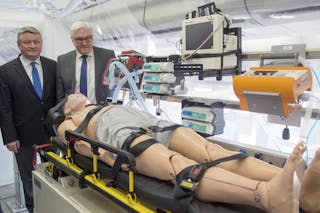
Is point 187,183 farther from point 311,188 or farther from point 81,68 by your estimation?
point 81,68

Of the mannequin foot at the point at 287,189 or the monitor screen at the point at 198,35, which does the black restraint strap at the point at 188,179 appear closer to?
the mannequin foot at the point at 287,189

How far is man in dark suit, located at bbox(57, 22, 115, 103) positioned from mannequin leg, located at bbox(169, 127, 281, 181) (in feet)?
4.29

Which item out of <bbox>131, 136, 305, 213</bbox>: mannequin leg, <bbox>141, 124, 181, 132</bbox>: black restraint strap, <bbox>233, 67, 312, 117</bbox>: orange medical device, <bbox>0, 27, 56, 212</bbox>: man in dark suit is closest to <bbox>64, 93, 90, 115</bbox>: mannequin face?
<bbox>0, 27, 56, 212</bbox>: man in dark suit

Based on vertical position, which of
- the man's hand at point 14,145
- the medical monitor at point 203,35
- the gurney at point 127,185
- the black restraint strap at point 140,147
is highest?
the medical monitor at point 203,35

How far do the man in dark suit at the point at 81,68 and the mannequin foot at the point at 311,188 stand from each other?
2014 mm

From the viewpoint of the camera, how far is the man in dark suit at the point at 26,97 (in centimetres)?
270

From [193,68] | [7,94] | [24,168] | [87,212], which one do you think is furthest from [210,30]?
[24,168]

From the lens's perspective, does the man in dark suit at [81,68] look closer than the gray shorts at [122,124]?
No

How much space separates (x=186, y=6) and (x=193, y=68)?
0.64 metres

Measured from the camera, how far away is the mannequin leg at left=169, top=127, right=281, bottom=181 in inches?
51.8

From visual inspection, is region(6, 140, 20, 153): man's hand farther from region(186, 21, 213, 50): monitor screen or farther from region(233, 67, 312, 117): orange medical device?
region(233, 67, 312, 117): orange medical device

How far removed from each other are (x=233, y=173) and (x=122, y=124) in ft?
2.39

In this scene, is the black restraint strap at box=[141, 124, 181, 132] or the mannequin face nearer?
the black restraint strap at box=[141, 124, 181, 132]

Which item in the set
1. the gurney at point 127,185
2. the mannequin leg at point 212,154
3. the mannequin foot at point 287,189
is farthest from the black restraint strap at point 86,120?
the mannequin foot at point 287,189
